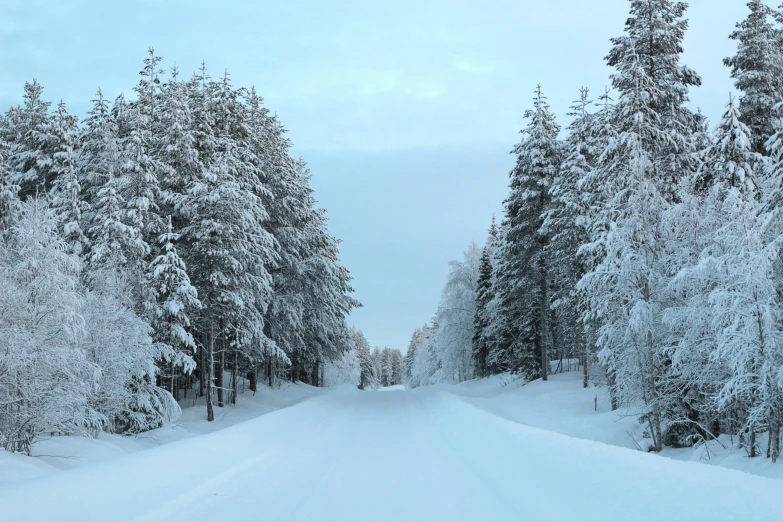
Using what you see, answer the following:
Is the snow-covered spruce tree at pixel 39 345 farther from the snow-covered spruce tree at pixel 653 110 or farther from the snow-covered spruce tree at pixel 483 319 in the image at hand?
the snow-covered spruce tree at pixel 483 319

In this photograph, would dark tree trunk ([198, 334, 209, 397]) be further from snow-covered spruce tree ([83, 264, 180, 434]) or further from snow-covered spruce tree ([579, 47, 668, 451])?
snow-covered spruce tree ([579, 47, 668, 451])

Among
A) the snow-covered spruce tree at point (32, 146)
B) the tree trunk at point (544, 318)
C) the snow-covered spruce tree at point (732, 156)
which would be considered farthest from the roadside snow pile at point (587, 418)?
the snow-covered spruce tree at point (32, 146)

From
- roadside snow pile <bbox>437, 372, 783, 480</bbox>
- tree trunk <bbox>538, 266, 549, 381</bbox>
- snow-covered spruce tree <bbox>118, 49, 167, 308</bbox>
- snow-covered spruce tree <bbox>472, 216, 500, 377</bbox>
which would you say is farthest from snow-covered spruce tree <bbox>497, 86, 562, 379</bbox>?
snow-covered spruce tree <bbox>118, 49, 167, 308</bbox>

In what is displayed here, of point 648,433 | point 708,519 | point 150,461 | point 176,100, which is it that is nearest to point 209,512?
point 150,461

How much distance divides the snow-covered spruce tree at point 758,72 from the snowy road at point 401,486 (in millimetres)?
16778

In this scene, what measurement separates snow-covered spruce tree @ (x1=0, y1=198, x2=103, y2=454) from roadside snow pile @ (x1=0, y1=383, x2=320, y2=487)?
430 millimetres

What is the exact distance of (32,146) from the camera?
28.5 meters

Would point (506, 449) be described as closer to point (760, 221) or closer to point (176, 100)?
point (760, 221)

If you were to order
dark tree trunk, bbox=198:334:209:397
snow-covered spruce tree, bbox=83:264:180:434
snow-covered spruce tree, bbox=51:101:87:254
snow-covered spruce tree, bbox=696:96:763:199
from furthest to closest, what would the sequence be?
dark tree trunk, bbox=198:334:209:397 → snow-covered spruce tree, bbox=51:101:87:254 → snow-covered spruce tree, bbox=83:264:180:434 → snow-covered spruce tree, bbox=696:96:763:199

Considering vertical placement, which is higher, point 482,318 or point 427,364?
point 482,318

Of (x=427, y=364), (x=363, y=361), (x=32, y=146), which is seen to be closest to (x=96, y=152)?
(x=32, y=146)

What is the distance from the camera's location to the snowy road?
618cm

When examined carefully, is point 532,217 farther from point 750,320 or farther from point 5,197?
point 5,197

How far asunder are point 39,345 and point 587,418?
703 inches
